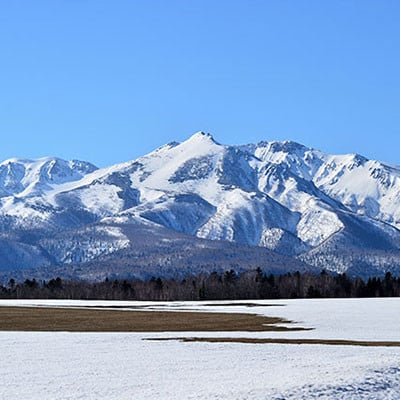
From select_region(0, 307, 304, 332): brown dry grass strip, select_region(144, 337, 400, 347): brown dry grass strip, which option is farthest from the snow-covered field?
select_region(0, 307, 304, 332): brown dry grass strip

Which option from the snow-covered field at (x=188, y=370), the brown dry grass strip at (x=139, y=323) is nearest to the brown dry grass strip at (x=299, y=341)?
the snow-covered field at (x=188, y=370)

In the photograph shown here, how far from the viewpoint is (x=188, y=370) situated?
4656 centimetres

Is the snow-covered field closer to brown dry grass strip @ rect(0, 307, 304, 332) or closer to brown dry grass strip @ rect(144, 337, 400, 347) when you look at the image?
brown dry grass strip @ rect(144, 337, 400, 347)

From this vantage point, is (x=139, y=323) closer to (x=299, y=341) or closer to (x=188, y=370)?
(x=299, y=341)

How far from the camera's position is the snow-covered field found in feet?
127

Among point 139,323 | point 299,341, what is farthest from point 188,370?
point 139,323

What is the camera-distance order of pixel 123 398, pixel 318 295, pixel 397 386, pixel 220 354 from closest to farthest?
pixel 123 398 < pixel 397 386 < pixel 220 354 < pixel 318 295

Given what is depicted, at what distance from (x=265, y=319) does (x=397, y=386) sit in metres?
55.4

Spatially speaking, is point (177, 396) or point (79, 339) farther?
point (79, 339)

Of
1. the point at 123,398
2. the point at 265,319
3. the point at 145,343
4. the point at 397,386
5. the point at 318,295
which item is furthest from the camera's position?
the point at 318,295

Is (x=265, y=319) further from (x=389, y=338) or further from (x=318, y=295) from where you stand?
(x=318, y=295)

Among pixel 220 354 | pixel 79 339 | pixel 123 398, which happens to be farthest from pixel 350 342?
pixel 123 398

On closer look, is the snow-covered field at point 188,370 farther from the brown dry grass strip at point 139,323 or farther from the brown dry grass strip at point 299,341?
the brown dry grass strip at point 139,323

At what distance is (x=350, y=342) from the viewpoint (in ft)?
214
